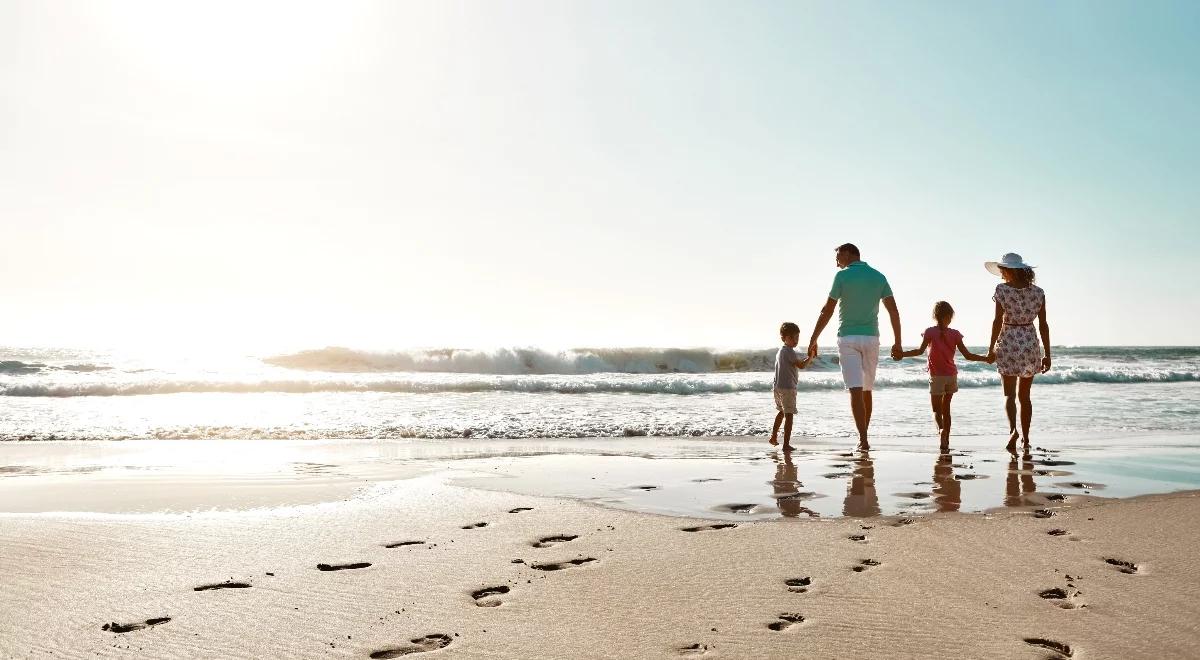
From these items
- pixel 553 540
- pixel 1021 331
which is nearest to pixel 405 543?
pixel 553 540

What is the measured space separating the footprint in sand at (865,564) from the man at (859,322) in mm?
4778

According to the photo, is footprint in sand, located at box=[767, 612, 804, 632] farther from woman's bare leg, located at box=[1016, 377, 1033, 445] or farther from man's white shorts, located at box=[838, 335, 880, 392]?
woman's bare leg, located at box=[1016, 377, 1033, 445]

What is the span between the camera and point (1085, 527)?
423 cm

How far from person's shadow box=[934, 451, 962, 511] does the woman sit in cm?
147

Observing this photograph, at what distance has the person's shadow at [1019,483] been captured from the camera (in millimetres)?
5156

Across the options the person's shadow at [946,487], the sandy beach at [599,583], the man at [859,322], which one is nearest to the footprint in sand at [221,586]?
the sandy beach at [599,583]

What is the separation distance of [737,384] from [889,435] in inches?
379

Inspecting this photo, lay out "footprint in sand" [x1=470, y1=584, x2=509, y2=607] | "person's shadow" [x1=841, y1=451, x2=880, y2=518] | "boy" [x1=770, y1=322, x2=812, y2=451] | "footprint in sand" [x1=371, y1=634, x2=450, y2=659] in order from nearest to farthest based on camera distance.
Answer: "footprint in sand" [x1=371, y1=634, x2=450, y2=659] → "footprint in sand" [x1=470, y1=584, x2=509, y2=607] → "person's shadow" [x1=841, y1=451, x2=880, y2=518] → "boy" [x1=770, y1=322, x2=812, y2=451]

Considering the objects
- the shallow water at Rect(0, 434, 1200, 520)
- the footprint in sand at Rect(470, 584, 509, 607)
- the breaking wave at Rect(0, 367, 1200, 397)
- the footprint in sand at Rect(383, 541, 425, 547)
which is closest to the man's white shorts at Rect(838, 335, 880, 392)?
the shallow water at Rect(0, 434, 1200, 520)

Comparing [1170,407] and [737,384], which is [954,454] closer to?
[1170,407]

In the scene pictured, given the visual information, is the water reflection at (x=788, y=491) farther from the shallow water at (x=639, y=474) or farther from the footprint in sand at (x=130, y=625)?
the footprint in sand at (x=130, y=625)

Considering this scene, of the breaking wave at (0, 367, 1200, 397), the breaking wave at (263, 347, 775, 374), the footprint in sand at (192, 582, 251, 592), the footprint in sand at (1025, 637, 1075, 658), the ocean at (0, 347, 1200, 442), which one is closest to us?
the footprint in sand at (1025, 637, 1075, 658)

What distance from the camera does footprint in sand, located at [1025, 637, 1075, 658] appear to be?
8.07ft

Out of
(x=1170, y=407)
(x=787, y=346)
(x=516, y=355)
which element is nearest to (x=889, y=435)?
(x=787, y=346)
